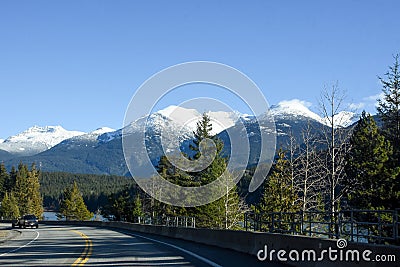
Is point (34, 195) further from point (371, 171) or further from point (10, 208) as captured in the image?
point (371, 171)

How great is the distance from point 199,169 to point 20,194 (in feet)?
299

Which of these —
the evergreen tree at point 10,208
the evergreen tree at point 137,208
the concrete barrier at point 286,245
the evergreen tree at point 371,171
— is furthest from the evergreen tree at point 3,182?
the concrete barrier at point 286,245

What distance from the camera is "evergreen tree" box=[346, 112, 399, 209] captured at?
48.9 m

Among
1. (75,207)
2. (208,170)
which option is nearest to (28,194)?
(75,207)

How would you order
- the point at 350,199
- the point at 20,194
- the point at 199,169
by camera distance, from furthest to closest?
1. the point at 20,194
2. the point at 199,169
3. the point at 350,199

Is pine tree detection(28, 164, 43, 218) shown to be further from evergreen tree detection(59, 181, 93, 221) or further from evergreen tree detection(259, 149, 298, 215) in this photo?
evergreen tree detection(259, 149, 298, 215)

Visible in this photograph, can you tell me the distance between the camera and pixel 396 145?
50969 millimetres

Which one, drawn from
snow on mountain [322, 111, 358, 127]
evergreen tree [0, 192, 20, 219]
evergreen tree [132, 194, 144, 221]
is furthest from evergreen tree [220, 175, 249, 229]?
evergreen tree [0, 192, 20, 219]

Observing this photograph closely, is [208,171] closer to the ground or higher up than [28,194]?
higher up

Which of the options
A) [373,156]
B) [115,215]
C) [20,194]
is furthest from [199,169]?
[20,194]

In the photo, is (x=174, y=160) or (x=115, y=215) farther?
(x=115, y=215)

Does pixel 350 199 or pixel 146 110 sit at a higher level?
pixel 146 110

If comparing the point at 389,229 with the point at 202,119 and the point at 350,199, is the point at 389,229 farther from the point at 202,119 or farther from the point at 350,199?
the point at 202,119

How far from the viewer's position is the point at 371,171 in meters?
52.6
